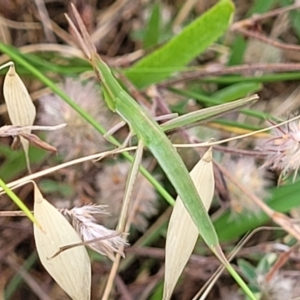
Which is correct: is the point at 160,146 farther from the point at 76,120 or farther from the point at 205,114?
the point at 76,120

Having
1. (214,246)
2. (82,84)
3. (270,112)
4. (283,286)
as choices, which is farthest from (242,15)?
(214,246)

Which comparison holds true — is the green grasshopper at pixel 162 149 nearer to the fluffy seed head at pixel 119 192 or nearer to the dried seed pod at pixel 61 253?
the dried seed pod at pixel 61 253

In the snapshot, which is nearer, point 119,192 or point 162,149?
point 162,149

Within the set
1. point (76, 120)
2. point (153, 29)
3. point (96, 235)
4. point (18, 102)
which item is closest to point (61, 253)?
point (96, 235)

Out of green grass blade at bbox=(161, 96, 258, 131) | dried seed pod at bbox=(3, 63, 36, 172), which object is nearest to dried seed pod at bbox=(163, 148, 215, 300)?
green grass blade at bbox=(161, 96, 258, 131)

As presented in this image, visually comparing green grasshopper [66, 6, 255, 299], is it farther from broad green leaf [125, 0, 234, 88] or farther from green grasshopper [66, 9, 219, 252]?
broad green leaf [125, 0, 234, 88]

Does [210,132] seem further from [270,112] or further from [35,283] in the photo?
[35,283]
